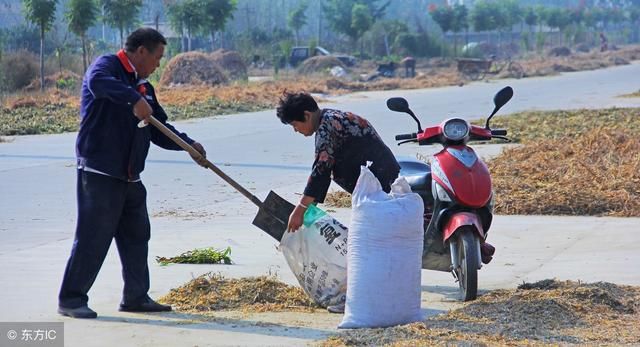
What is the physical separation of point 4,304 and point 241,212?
4937 mm

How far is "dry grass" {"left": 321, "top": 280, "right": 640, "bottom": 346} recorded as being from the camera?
5.84 metres

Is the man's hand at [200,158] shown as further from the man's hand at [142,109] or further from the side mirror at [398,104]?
the side mirror at [398,104]

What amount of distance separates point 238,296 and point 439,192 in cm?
146

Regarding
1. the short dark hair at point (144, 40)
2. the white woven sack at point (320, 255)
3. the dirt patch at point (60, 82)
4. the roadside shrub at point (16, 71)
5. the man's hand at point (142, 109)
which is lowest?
the dirt patch at point (60, 82)

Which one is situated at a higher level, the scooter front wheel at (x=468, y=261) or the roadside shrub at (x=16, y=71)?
the scooter front wheel at (x=468, y=261)

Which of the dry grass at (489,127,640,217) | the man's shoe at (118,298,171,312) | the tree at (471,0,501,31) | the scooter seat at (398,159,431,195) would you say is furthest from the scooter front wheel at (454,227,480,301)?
the tree at (471,0,501,31)

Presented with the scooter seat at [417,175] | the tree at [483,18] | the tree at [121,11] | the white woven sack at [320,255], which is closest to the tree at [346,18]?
the tree at [483,18]

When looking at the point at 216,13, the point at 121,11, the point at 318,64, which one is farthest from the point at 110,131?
the point at 318,64

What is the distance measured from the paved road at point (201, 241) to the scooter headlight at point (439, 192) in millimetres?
679

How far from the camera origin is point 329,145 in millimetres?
6945

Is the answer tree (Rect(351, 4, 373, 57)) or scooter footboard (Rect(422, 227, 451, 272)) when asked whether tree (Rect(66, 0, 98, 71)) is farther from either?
tree (Rect(351, 4, 373, 57))

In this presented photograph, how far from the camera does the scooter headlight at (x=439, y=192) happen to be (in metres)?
7.35

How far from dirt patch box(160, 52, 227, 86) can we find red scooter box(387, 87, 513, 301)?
32.9m

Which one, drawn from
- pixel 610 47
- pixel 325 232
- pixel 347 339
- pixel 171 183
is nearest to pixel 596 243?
pixel 325 232
